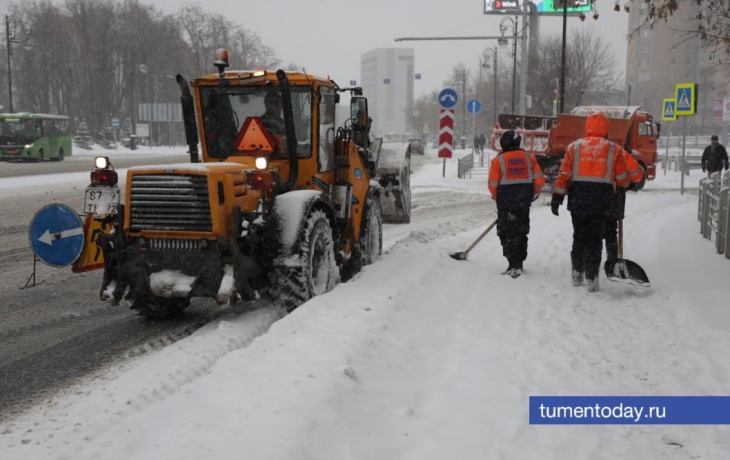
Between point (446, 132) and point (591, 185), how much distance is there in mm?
11781

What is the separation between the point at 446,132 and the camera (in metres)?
19.8

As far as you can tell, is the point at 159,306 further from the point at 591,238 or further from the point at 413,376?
the point at 591,238

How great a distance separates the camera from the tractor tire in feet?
22.9

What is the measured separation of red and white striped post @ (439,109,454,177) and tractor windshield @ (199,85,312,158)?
11.6 meters

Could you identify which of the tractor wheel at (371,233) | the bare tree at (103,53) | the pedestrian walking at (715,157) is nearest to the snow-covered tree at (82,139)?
the bare tree at (103,53)

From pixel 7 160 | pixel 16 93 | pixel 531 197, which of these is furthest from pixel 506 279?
pixel 16 93

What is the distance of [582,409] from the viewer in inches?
191

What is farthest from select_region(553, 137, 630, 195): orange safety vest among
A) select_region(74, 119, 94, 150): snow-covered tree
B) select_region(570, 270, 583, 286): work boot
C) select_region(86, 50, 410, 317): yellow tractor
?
select_region(74, 119, 94, 150): snow-covered tree

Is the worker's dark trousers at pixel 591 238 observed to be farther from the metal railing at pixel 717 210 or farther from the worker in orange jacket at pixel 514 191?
the metal railing at pixel 717 210

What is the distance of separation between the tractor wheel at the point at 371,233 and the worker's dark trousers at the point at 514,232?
168cm

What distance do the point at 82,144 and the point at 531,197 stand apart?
54.3 m

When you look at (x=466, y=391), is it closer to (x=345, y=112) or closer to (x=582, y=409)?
(x=582, y=409)

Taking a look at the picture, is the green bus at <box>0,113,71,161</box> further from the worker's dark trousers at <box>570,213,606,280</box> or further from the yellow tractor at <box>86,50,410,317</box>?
the worker's dark trousers at <box>570,213,606,280</box>

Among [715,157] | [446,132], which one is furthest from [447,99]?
[715,157]
